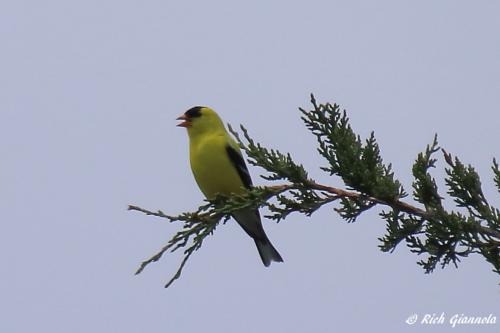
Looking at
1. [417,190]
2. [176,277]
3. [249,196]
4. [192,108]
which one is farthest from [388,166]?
[192,108]

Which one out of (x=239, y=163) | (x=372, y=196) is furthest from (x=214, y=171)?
(x=372, y=196)

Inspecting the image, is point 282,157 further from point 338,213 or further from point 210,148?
point 210,148

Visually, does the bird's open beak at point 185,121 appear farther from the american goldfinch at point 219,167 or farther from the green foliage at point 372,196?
the green foliage at point 372,196

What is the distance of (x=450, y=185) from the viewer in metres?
4.08

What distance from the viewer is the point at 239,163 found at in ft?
22.1

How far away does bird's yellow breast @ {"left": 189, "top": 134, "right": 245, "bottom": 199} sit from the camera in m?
6.60

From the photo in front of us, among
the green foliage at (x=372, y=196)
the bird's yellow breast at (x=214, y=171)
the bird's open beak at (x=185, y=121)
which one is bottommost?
the green foliage at (x=372, y=196)

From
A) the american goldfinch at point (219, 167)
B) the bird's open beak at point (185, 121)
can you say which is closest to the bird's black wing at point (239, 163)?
the american goldfinch at point (219, 167)

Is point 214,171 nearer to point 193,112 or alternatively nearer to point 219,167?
point 219,167

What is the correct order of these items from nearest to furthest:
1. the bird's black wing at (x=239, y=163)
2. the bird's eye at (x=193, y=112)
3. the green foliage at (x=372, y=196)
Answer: the green foliage at (x=372, y=196), the bird's black wing at (x=239, y=163), the bird's eye at (x=193, y=112)

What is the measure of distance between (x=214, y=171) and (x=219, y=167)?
0.06 meters

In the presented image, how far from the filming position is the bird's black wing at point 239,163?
670 centimetres

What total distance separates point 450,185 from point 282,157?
3.13 feet

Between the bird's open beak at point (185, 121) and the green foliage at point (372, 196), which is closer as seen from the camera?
the green foliage at point (372, 196)
